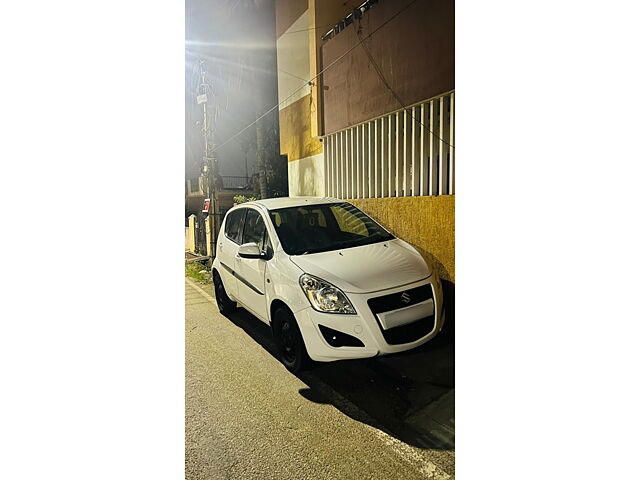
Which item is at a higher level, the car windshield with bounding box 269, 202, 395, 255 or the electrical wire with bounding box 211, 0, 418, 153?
the electrical wire with bounding box 211, 0, 418, 153

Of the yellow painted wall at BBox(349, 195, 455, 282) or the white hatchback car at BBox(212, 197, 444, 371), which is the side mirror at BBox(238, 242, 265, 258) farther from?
the yellow painted wall at BBox(349, 195, 455, 282)

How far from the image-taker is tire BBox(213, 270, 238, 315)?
1.39 metres

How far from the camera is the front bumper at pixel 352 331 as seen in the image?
131cm

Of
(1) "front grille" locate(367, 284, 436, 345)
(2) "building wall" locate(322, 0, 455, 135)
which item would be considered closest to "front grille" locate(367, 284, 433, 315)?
(1) "front grille" locate(367, 284, 436, 345)

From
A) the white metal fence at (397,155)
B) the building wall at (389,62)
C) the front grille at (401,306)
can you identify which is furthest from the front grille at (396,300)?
the building wall at (389,62)

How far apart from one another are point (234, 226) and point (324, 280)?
0.27m

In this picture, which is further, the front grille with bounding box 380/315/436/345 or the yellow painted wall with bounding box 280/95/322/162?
the yellow painted wall with bounding box 280/95/322/162

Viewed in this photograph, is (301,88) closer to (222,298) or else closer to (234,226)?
(234,226)

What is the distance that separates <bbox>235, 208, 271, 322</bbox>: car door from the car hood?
0.09 metres

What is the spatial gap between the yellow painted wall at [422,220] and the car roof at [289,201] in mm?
70

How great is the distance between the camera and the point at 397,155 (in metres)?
1.41
